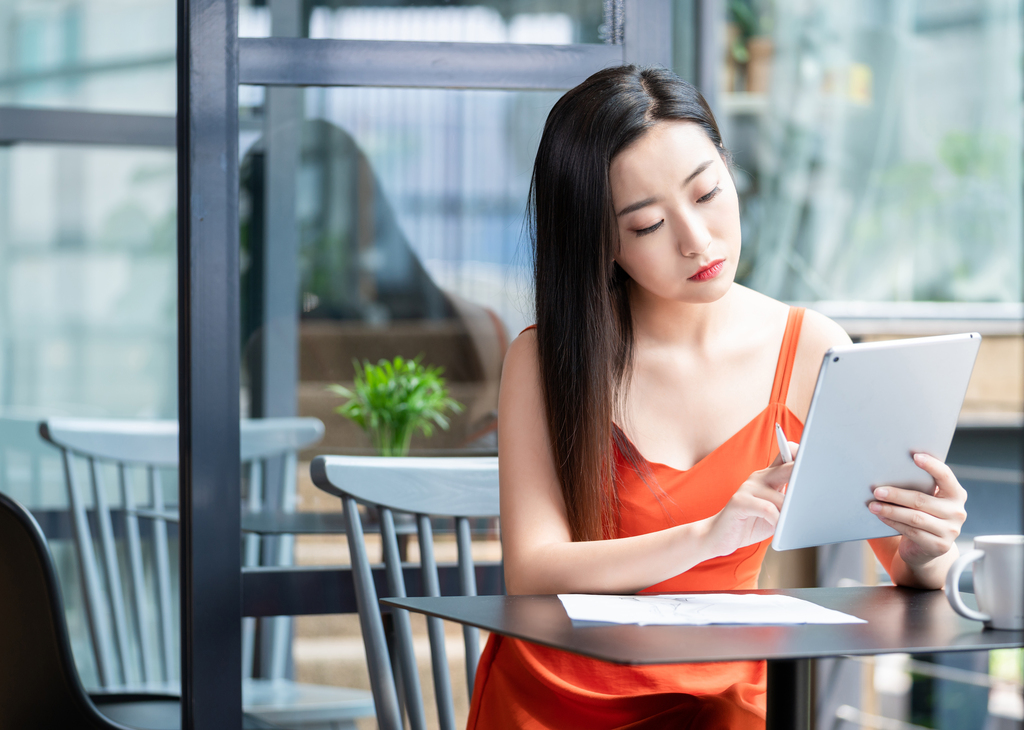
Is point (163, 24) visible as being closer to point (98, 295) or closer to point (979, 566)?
point (98, 295)

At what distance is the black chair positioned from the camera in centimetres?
135

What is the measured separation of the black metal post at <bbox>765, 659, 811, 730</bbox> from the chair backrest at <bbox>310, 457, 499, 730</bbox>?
0.67m

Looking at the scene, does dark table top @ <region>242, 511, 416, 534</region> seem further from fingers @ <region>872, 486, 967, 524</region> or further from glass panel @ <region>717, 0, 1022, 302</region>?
glass panel @ <region>717, 0, 1022, 302</region>

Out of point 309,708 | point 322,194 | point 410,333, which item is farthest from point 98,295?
point 309,708

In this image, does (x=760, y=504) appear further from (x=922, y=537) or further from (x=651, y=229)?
(x=651, y=229)

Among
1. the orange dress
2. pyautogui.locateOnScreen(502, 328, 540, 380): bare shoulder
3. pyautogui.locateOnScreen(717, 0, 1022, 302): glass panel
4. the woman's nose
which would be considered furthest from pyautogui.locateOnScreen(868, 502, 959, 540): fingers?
pyautogui.locateOnScreen(717, 0, 1022, 302): glass panel

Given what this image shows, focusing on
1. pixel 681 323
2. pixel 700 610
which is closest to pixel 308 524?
pixel 681 323

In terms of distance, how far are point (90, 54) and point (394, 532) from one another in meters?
1.80

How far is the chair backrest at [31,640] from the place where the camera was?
1.35 metres

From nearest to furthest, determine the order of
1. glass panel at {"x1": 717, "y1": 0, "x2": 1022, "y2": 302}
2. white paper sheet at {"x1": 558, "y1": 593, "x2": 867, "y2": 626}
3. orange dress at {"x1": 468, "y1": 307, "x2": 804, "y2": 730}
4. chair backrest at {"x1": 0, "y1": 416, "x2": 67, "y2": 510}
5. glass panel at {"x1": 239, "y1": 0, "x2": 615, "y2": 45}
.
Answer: white paper sheet at {"x1": 558, "y1": 593, "x2": 867, "y2": 626} < orange dress at {"x1": 468, "y1": 307, "x2": 804, "y2": 730} < glass panel at {"x1": 239, "y1": 0, "x2": 615, "y2": 45} < chair backrest at {"x1": 0, "y1": 416, "x2": 67, "y2": 510} < glass panel at {"x1": 717, "y1": 0, "x2": 1022, "y2": 302}

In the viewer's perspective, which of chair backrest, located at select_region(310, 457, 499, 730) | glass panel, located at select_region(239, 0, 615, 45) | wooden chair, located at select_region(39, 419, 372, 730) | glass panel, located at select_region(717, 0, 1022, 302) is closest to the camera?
chair backrest, located at select_region(310, 457, 499, 730)

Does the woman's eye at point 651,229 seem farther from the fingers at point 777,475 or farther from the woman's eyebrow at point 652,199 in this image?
the fingers at point 777,475

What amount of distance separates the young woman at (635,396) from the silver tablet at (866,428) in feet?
0.37

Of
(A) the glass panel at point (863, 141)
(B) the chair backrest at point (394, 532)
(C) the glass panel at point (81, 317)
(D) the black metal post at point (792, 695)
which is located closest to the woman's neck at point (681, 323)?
(B) the chair backrest at point (394, 532)
